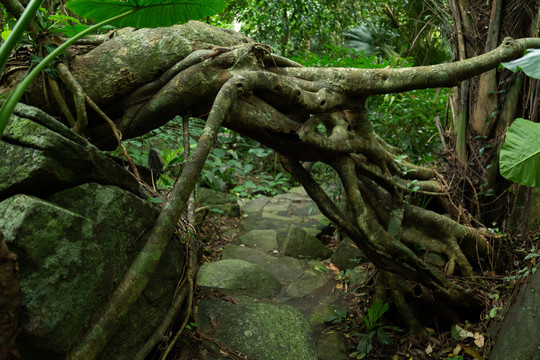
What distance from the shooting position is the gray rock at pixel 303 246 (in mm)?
5340

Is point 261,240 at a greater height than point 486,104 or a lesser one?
lesser

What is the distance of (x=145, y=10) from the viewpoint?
1.87 meters

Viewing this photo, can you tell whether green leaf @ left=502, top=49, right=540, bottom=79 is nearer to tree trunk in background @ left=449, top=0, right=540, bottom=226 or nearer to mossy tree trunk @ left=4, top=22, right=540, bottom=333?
mossy tree trunk @ left=4, top=22, right=540, bottom=333

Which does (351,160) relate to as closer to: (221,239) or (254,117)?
(254,117)

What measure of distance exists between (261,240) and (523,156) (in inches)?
159

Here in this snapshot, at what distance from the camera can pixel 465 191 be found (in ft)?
13.8

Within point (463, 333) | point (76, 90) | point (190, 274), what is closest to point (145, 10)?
point (76, 90)

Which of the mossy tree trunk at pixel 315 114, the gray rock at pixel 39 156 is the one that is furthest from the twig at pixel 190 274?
the gray rock at pixel 39 156

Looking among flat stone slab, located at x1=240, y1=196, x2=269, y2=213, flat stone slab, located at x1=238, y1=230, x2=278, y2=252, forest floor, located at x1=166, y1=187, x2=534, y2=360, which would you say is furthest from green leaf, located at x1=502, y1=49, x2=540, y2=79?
flat stone slab, located at x1=240, y1=196, x2=269, y2=213

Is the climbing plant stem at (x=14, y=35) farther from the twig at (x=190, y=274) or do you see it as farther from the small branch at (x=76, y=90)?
the twig at (x=190, y=274)

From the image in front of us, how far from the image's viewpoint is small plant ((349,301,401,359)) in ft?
10.9

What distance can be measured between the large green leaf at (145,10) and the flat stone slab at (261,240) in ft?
13.2

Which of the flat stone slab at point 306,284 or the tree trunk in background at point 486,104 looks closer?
the tree trunk in background at point 486,104

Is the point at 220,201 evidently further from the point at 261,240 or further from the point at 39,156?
the point at 39,156
